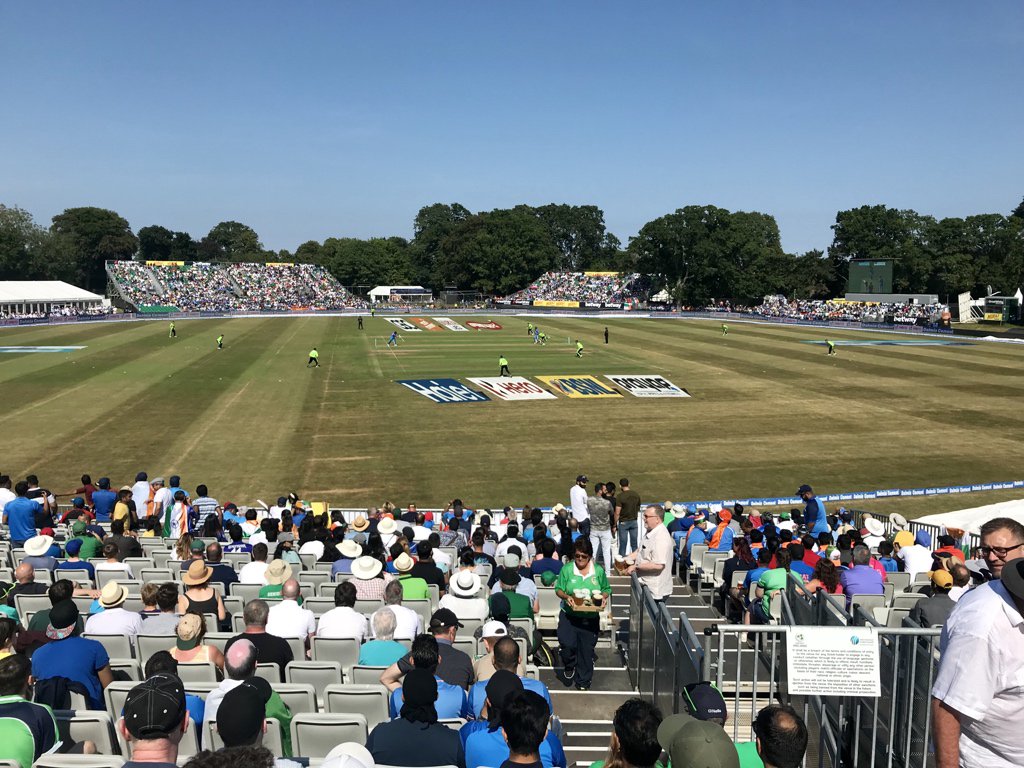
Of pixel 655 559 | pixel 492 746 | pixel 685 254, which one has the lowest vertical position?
pixel 655 559

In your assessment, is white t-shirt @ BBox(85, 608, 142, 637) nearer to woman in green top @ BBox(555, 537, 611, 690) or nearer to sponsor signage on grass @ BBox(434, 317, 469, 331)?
woman in green top @ BBox(555, 537, 611, 690)

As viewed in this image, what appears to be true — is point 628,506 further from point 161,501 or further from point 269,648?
point 161,501

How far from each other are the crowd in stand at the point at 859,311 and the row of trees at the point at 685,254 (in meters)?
12.6

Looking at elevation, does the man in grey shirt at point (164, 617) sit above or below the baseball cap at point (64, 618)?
below

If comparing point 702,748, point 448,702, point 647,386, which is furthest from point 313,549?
point 647,386

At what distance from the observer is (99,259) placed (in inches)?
6373

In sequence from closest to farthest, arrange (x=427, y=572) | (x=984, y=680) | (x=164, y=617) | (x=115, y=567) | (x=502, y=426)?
(x=984, y=680), (x=164, y=617), (x=427, y=572), (x=115, y=567), (x=502, y=426)

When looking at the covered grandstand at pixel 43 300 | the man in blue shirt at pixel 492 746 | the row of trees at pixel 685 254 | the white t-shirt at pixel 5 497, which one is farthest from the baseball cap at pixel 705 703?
the row of trees at pixel 685 254

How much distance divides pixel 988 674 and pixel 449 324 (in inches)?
3459

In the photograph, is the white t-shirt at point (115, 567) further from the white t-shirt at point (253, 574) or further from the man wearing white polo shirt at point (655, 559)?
the man wearing white polo shirt at point (655, 559)

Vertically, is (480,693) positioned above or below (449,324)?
below

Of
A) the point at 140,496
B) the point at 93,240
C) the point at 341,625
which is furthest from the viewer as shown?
the point at 93,240

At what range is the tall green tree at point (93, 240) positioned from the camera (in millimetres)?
158750

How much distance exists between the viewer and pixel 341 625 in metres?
8.17
